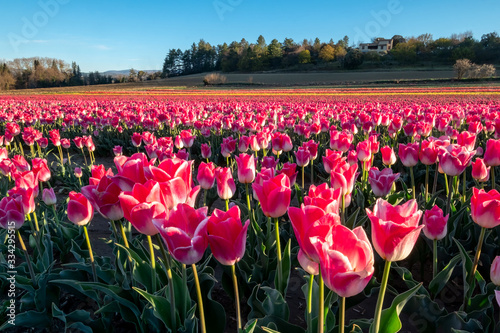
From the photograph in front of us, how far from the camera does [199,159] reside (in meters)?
7.05

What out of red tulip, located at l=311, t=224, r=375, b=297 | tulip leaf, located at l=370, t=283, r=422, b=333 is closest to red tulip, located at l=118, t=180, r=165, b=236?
red tulip, located at l=311, t=224, r=375, b=297

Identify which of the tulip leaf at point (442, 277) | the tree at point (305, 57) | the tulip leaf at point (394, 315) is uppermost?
the tree at point (305, 57)

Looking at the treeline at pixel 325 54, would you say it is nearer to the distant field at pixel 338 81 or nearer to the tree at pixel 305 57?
the tree at pixel 305 57

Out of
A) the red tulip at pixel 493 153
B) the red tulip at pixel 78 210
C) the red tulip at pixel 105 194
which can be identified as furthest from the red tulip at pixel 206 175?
the red tulip at pixel 493 153

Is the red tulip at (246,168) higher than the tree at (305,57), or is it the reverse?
the tree at (305,57)

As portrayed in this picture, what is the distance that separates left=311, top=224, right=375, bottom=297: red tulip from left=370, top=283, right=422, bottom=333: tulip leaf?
366 mm

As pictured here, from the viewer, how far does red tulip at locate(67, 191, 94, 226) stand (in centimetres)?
175

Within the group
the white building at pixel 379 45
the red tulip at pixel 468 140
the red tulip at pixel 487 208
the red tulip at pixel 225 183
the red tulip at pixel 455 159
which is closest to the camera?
the red tulip at pixel 487 208

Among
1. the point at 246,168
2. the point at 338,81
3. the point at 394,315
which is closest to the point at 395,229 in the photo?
the point at 394,315

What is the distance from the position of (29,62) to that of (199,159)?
86.8 meters

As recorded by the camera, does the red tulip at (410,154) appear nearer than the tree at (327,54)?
Yes

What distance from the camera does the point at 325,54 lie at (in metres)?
71.3

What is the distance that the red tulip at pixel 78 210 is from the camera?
1.75 m

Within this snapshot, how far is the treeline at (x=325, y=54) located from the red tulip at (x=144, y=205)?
2596 inches
